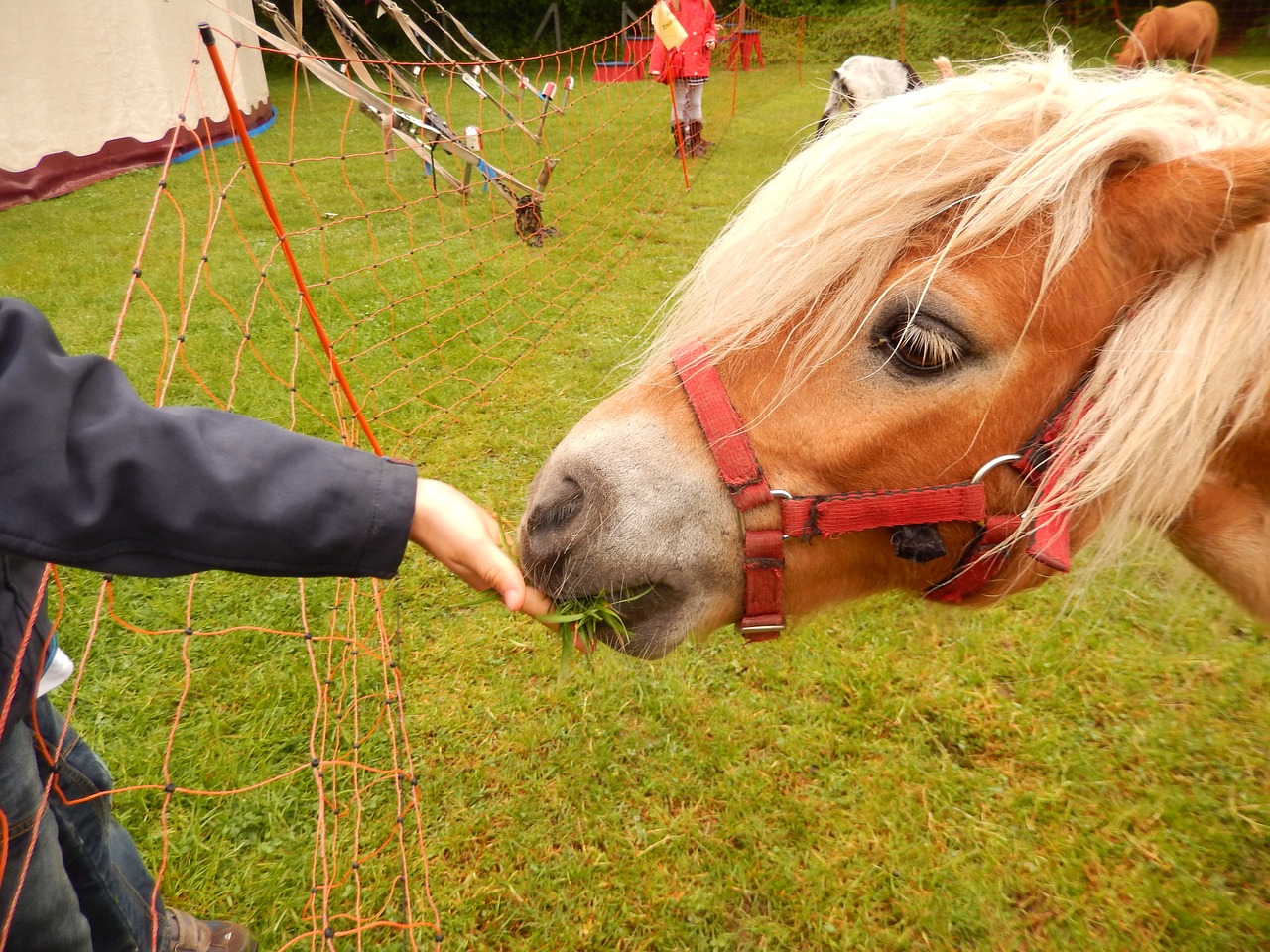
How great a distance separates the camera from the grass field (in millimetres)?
2307

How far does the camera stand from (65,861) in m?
1.71

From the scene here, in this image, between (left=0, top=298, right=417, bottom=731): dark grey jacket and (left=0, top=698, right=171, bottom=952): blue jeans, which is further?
(left=0, top=698, right=171, bottom=952): blue jeans

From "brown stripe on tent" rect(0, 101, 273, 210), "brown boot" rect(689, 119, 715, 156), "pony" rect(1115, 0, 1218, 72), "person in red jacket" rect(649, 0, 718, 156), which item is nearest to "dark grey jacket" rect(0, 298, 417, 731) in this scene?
"pony" rect(1115, 0, 1218, 72)

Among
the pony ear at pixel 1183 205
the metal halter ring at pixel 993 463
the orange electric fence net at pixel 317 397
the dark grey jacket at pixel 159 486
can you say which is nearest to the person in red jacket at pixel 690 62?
the orange electric fence net at pixel 317 397

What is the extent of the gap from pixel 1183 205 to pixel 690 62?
10.2m

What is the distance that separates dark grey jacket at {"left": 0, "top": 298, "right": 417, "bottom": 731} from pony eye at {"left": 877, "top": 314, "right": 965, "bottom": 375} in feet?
3.11

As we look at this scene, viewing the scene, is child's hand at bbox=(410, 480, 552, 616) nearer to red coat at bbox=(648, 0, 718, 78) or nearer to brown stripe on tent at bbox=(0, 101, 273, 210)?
brown stripe on tent at bbox=(0, 101, 273, 210)

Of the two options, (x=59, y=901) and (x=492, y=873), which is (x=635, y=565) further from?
(x=492, y=873)

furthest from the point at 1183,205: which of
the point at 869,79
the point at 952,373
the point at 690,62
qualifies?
the point at 690,62

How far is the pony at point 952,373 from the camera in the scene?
1365 millimetres

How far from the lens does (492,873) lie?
8.04 ft

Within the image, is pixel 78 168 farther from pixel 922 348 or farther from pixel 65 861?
pixel 922 348

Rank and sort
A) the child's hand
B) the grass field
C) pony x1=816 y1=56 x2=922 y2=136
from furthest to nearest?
pony x1=816 y1=56 x2=922 y2=136 → the grass field → the child's hand

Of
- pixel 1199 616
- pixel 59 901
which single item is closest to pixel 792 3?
pixel 1199 616
